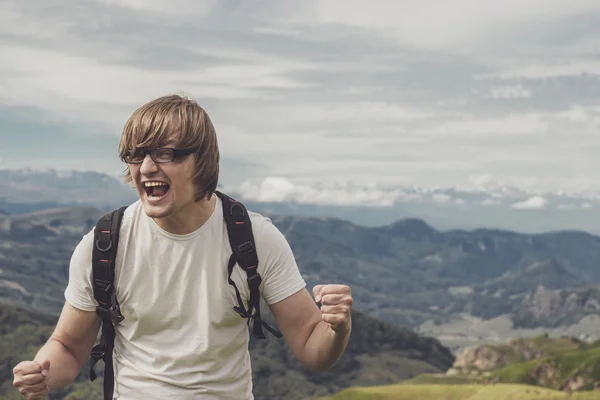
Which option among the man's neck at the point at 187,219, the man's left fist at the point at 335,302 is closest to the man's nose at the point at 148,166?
the man's neck at the point at 187,219

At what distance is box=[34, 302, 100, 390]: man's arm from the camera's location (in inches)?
366

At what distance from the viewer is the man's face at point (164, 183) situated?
8.61 m

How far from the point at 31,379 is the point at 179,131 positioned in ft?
10.9

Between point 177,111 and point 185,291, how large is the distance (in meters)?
2.18

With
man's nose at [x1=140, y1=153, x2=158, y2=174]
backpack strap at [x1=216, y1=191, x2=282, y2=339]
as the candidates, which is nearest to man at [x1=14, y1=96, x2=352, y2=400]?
man's nose at [x1=140, y1=153, x2=158, y2=174]

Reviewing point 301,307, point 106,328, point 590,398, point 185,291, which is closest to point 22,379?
point 106,328

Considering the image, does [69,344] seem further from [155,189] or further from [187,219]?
[155,189]

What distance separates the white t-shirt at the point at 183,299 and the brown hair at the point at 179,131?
693mm

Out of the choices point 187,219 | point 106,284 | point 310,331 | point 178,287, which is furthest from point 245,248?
point 106,284

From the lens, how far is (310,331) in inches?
375

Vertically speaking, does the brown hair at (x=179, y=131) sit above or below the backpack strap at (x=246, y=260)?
above

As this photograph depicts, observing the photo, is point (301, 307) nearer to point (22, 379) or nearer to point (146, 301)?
point (146, 301)

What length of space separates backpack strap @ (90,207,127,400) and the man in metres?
0.11

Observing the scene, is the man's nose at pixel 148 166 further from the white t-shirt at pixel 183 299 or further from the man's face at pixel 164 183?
the white t-shirt at pixel 183 299
